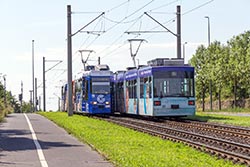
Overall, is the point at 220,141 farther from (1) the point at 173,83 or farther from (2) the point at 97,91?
(2) the point at 97,91

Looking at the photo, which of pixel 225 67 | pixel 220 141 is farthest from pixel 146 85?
pixel 225 67

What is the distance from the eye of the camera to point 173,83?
1464 inches

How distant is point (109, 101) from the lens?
49406 millimetres

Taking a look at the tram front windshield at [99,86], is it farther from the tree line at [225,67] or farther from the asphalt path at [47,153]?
the asphalt path at [47,153]

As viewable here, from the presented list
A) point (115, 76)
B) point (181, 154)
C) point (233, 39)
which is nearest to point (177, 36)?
point (115, 76)

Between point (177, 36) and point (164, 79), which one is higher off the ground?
point (177, 36)

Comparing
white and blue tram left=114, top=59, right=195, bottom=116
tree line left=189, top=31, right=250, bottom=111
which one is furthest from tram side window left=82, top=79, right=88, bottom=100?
tree line left=189, top=31, right=250, bottom=111

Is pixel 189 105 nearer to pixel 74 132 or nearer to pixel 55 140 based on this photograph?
pixel 74 132

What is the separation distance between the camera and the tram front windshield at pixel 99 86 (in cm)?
4906

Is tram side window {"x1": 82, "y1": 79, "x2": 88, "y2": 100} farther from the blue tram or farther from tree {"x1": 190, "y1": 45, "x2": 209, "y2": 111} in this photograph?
tree {"x1": 190, "y1": 45, "x2": 209, "y2": 111}

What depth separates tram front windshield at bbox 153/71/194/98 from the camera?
1458 inches

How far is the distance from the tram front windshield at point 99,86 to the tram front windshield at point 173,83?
12.6 metres

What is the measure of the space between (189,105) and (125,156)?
21022 millimetres

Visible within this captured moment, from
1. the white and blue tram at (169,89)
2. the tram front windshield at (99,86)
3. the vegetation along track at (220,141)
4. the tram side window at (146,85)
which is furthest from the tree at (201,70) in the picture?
the vegetation along track at (220,141)
